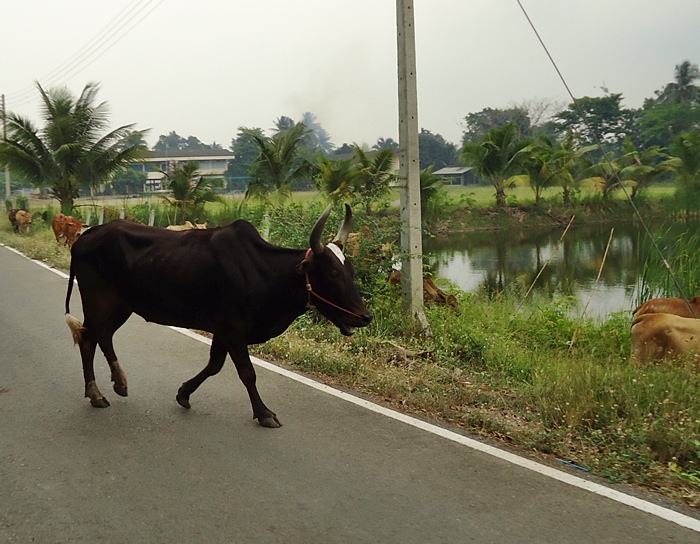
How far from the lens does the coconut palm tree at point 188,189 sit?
25.1 meters

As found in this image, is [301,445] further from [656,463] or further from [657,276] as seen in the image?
[657,276]

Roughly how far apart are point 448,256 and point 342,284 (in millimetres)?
18636

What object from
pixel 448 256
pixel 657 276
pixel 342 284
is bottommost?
pixel 448 256

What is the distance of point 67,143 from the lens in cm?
2408

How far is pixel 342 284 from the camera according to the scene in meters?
5.13

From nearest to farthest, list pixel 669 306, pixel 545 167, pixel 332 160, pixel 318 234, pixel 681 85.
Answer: pixel 318 234 < pixel 669 306 < pixel 332 160 < pixel 545 167 < pixel 681 85

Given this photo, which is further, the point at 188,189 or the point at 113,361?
the point at 188,189

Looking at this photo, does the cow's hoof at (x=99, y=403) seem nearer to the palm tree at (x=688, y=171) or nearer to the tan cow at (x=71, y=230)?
the palm tree at (x=688, y=171)

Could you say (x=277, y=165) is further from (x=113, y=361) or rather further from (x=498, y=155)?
(x=113, y=361)

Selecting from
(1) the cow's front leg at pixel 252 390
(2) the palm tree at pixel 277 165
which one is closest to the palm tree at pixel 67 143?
(2) the palm tree at pixel 277 165

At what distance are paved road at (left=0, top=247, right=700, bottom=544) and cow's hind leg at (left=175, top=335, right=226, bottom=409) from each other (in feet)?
0.31

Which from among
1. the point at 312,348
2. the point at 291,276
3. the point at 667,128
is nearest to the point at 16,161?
the point at 312,348

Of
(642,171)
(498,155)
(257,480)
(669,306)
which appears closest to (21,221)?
(498,155)

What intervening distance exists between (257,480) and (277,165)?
23026 mm
